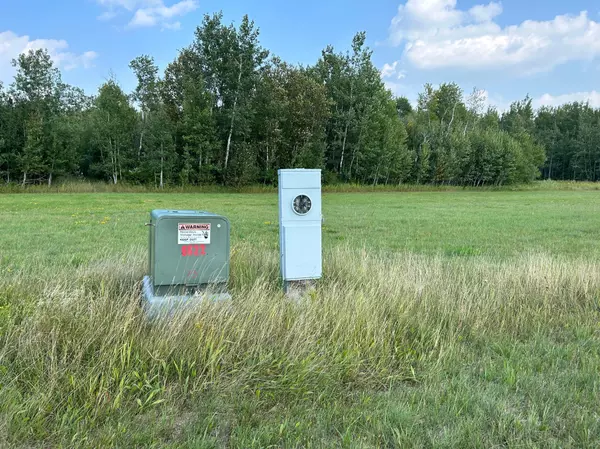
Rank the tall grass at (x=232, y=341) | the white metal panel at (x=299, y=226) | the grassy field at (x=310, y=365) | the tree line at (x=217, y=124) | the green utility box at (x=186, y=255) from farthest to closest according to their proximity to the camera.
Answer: the tree line at (x=217, y=124)
the white metal panel at (x=299, y=226)
the green utility box at (x=186, y=255)
the tall grass at (x=232, y=341)
the grassy field at (x=310, y=365)

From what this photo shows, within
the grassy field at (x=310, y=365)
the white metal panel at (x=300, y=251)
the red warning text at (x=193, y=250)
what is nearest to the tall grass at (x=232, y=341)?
the grassy field at (x=310, y=365)

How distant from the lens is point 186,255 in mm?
4020

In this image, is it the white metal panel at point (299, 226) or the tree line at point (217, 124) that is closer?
the white metal panel at point (299, 226)

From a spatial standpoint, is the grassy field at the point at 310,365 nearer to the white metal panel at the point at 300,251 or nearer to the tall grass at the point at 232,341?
the tall grass at the point at 232,341

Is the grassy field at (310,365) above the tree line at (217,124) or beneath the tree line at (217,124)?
beneath

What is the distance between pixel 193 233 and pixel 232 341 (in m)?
1.24

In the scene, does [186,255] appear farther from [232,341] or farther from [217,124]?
[217,124]

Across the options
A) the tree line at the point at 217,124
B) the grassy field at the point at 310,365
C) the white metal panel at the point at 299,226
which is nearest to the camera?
the grassy field at the point at 310,365

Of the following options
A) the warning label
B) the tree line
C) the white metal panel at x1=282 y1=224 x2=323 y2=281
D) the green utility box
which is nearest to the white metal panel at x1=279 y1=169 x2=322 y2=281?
the white metal panel at x1=282 y1=224 x2=323 y2=281

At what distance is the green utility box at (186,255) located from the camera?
3936mm

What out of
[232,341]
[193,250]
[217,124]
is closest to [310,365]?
[232,341]

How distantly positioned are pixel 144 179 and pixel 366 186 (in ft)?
65.5

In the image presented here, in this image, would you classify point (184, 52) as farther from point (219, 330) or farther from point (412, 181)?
point (219, 330)

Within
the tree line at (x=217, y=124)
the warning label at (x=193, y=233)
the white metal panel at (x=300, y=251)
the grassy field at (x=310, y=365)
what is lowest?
the grassy field at (x=310, y=365)
